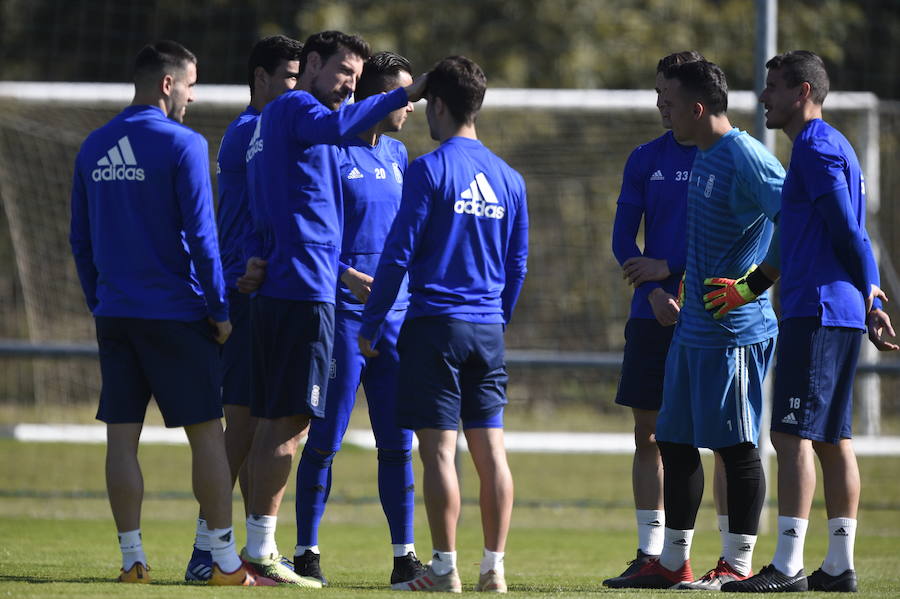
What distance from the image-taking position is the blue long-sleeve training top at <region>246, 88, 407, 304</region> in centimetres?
564

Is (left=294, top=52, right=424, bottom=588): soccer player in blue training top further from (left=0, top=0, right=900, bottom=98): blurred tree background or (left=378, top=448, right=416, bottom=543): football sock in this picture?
(left=0, top=0, right=900, bottom=98): blurred tree background

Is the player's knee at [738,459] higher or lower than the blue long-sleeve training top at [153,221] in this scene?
lower

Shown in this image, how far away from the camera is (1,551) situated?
723 centimetres

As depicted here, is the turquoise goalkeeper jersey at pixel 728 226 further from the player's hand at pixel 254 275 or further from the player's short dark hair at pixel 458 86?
the player's hand at pixel 254 275

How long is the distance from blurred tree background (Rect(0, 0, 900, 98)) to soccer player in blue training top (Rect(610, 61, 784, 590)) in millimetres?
13425

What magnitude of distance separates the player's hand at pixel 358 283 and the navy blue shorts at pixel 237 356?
63 cm

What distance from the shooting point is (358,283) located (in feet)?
19.8

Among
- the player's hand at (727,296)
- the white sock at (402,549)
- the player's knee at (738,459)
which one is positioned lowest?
the white sock at (402,549)

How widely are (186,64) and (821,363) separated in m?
2.98

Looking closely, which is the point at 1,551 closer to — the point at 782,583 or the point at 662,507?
the point at 662,507

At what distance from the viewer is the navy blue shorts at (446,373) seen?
540 cm

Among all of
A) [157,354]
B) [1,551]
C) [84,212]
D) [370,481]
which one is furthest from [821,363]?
[370,481]

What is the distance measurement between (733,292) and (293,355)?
1.89m

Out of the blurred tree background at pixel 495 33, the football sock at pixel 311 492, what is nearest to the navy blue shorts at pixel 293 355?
the football sock at pixel 311 492
